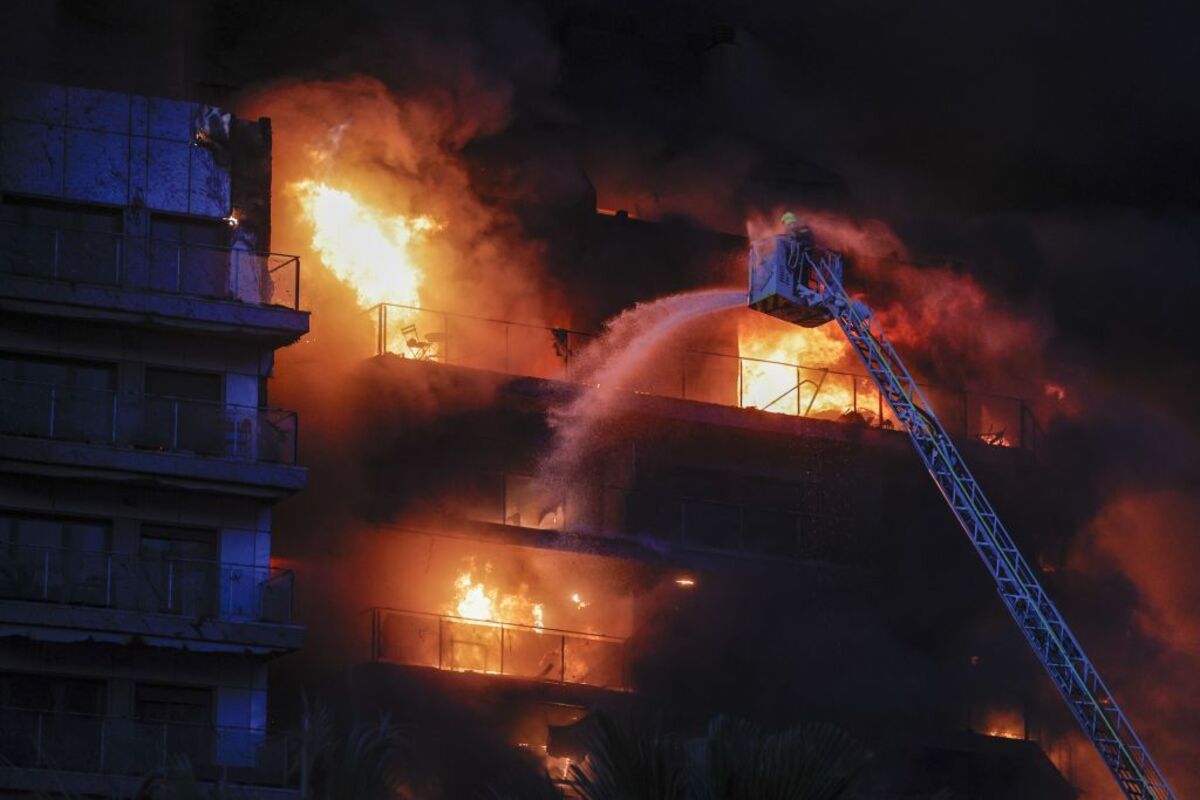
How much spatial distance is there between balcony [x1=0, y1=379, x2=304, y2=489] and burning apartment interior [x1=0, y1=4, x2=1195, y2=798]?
8 cm

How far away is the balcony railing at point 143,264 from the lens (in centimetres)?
5103

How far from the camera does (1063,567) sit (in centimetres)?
6384

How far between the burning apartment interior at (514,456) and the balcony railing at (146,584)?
8 cm

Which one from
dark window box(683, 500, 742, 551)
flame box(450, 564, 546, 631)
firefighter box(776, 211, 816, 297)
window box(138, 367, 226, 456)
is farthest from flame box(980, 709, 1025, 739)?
window box(138, 367, 226, 456)

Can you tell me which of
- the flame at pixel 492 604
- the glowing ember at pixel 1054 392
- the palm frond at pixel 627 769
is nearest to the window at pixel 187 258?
the flame at pixel 492 604

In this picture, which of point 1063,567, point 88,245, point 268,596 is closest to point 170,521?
point 268,596

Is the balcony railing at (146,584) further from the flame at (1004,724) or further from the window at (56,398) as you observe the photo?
the flame at (1004,724)

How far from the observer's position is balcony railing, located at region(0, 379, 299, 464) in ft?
164

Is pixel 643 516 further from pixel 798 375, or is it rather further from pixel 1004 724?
pixel 1004 724

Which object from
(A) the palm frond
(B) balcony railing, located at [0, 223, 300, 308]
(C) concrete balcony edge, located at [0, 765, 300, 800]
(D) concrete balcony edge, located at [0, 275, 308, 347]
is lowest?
(C) concrete balcony edge, located at [0, 765, 300, 800]

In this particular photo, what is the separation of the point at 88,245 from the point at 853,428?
18.4m

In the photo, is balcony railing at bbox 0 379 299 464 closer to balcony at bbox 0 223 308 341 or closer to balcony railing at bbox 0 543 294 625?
balcony at bbox 0 223 308 341

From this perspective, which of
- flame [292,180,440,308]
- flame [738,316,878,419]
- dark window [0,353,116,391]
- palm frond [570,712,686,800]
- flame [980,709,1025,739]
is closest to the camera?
palm frond [570,712,686,800]

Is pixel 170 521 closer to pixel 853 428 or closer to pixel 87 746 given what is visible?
pixel 87 746
